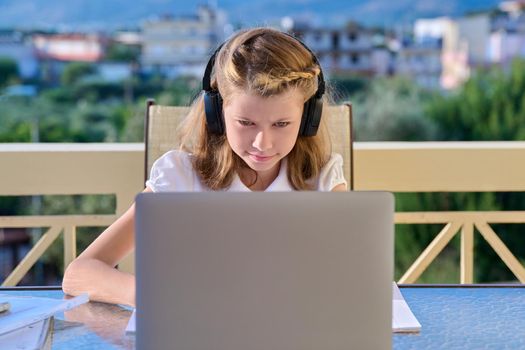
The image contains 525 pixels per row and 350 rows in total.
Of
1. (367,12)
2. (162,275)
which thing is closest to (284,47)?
(162,275)

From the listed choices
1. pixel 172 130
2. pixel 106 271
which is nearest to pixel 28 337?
pixel 106 271

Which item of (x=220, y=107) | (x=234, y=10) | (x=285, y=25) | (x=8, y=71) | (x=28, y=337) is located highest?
(x=234, y=10)

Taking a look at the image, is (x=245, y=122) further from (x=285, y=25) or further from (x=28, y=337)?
(x=285, y=25)

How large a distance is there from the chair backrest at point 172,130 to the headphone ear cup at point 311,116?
13.1 inches

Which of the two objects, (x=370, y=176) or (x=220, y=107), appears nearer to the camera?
(x=220, y=107)

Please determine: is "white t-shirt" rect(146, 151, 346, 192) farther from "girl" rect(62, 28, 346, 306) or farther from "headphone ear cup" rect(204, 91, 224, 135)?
"headphone ear cup" rect(204, 91, 224, 135)

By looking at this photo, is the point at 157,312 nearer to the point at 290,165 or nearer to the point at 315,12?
the point at 290,165

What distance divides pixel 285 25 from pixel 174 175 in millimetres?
12411

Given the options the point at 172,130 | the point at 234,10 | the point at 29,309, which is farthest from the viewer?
the point at 234,10

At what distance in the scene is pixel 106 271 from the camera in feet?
4.12

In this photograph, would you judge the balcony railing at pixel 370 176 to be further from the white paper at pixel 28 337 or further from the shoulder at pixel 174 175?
the white paper at pixel 28 337

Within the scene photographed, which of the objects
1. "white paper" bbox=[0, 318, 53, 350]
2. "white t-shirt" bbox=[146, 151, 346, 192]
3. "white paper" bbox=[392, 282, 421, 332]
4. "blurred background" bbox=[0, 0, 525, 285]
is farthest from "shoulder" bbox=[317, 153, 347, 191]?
"blurred background" bbox=[0, 0, 525, 285]

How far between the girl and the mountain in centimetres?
1441

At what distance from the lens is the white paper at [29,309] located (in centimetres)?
105
